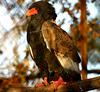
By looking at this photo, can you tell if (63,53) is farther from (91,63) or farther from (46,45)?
(91,63)

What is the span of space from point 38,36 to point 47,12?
1.54ft

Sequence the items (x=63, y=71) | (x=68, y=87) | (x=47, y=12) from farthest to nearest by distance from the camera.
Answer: (x=47, y=12)
(x=63, y=71)
(x=68, y=87)

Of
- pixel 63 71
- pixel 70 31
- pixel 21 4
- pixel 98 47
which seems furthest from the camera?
pixel 98 47

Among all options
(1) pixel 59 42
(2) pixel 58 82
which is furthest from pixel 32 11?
(2) pixel 58 82

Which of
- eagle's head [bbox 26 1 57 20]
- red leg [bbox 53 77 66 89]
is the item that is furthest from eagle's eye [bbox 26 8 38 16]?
red leg [bbox 53 77 66 89]

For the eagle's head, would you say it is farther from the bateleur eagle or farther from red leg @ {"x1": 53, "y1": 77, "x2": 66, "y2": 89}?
red leg @ {"x1": 53, "y1": 77, "x2": 66, "y2": 89}

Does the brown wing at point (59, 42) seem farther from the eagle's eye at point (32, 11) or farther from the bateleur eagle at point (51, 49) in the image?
the eagle's eye at point (32, 11)

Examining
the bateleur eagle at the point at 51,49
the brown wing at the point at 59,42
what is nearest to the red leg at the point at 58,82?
the bateleur eagle at the point at 51,49

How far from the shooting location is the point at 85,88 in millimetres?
3902

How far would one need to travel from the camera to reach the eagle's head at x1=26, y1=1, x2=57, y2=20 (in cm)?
559

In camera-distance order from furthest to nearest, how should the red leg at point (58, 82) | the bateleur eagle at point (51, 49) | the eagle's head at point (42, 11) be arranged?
the eagle's head at point (42, 11) < the bateleur eagle at point (51, 49) < the red leg at point (58, 82)

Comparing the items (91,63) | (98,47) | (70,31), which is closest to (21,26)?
(70,31)

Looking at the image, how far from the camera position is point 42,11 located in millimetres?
5660

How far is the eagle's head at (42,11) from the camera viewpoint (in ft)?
18.3
